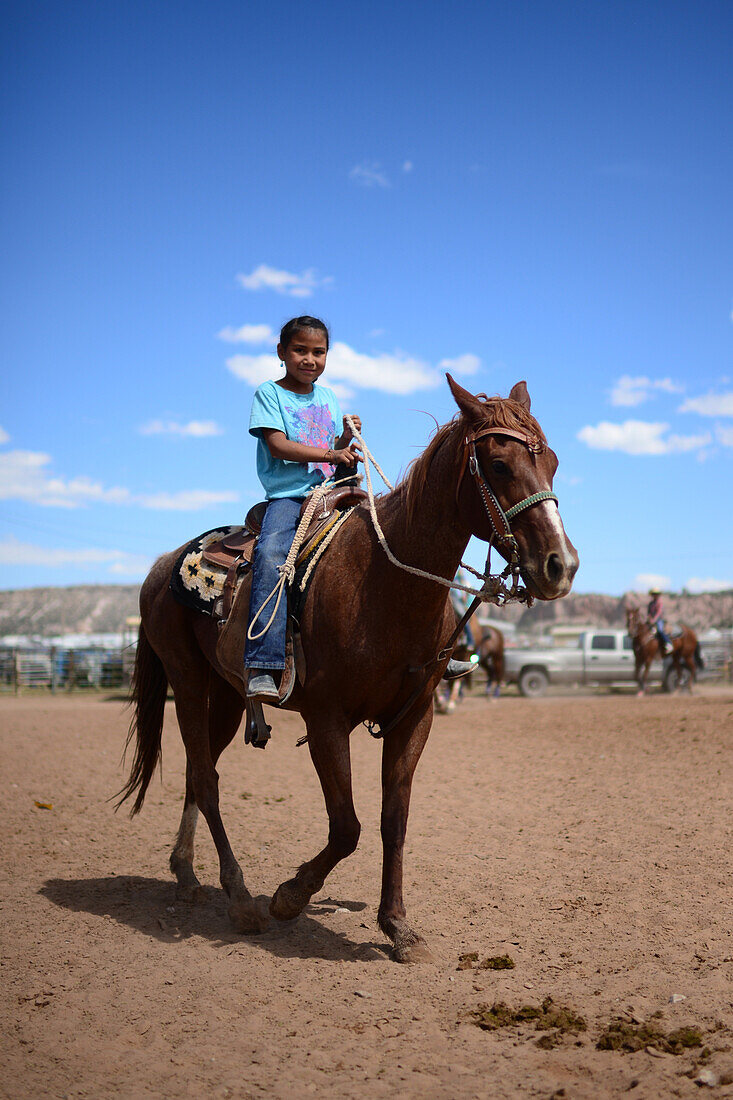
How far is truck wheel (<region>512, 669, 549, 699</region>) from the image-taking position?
25.0m

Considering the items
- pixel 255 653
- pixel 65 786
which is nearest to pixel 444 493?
pixel 255 653

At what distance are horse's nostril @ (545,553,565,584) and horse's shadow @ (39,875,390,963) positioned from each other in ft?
6.67

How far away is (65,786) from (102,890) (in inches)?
142

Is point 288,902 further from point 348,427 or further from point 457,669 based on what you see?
point 348,427

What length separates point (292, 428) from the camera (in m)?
4.48

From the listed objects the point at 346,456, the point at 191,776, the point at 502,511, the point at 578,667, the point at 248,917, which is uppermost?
the point at 346,456

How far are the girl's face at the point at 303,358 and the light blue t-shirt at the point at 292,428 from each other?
0.26ft

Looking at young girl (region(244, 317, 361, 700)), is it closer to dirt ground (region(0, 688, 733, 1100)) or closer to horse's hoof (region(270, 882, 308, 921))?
horse's hoof (region(270, 882, 308, 921))

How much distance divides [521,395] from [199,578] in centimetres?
214

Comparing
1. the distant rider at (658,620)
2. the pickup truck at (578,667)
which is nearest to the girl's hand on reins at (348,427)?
the distant rider at (658,620)

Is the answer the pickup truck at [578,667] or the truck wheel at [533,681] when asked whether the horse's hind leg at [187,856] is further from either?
the truck wheel at [533,681]

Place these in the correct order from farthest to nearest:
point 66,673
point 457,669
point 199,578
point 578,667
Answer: point 66,673
point 578,667
point 199,578
point 457,669

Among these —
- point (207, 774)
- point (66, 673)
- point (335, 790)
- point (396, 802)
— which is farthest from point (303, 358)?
point (66, 673)

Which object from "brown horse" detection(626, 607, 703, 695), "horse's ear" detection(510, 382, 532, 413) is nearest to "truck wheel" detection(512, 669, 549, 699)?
"brown horse" detection(626, 607, 703, 695)
